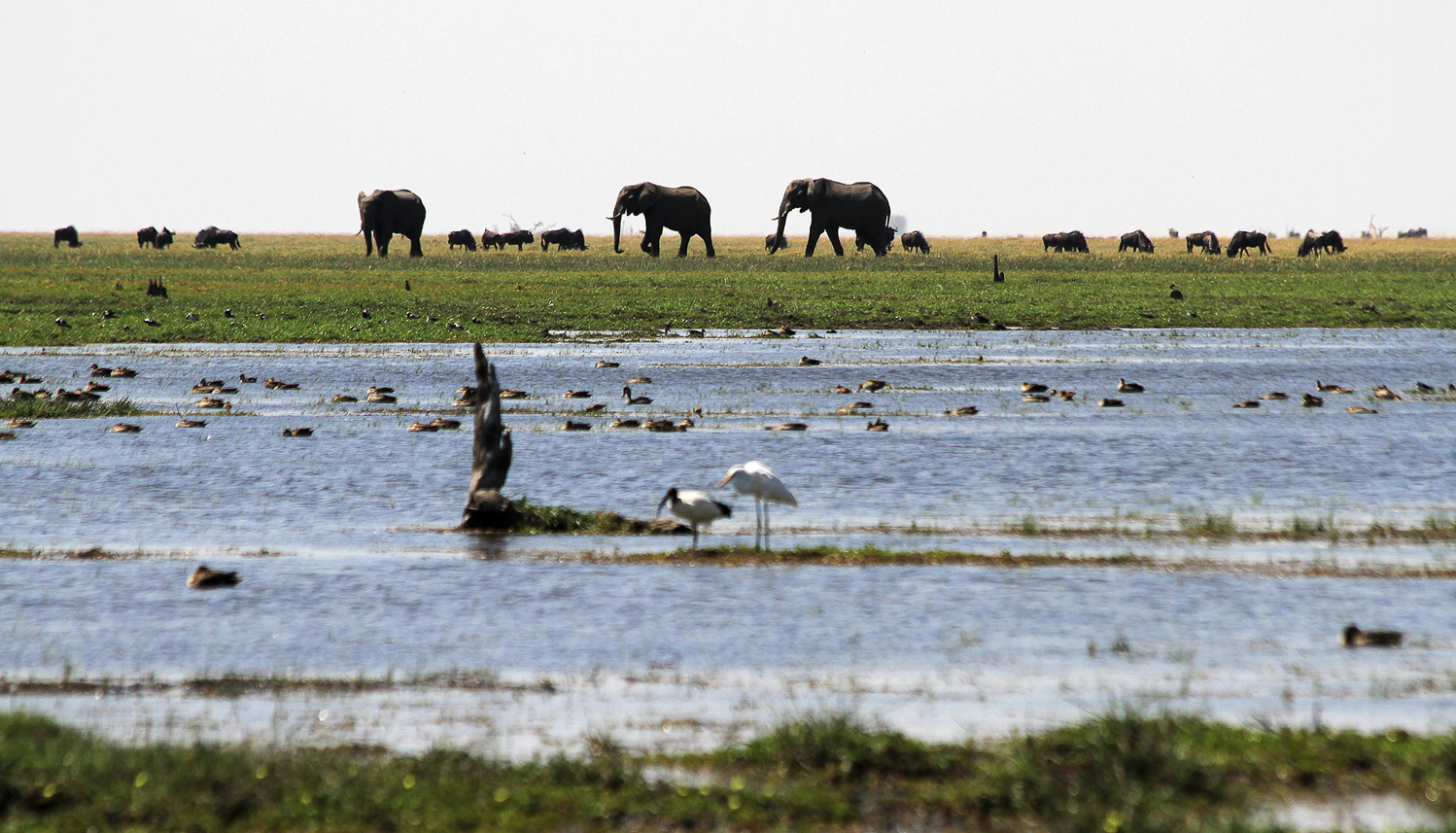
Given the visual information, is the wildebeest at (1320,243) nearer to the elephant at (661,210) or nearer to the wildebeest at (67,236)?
the elephant at (661,210)

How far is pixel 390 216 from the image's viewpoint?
97250mm

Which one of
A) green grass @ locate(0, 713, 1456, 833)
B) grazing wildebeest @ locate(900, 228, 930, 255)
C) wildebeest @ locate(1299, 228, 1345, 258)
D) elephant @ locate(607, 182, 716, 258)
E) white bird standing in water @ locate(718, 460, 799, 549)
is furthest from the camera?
grazing wildebeest @ locate(900, 228, 930, 255)

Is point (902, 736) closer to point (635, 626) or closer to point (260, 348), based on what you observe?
point (635, 626)

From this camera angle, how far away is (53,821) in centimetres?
831

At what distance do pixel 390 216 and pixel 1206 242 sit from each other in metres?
59.2

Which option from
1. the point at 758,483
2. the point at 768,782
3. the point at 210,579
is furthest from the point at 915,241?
the point at 768,782

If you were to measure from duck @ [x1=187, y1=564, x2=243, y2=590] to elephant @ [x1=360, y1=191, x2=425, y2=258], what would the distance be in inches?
3227

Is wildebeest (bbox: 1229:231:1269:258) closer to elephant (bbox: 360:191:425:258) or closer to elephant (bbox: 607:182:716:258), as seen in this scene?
elephant (bbox: 607:182:716:258)

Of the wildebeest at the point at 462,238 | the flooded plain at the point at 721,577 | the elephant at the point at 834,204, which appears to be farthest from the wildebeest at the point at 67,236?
the flooded plain at the point at 721,577

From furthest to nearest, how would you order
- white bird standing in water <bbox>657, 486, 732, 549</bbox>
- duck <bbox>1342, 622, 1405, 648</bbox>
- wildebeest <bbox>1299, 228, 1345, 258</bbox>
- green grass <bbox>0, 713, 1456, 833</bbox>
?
wildebeest <bbox>1299, 228, 1345, 258</bbox> → white bird standing in water <bbox>657, 486, 732, 549</bbox> → duck <bbox>1342, 622, 1405, 648</bbox> → green grass <bbox>0, 713, 1456, 833</bbox>

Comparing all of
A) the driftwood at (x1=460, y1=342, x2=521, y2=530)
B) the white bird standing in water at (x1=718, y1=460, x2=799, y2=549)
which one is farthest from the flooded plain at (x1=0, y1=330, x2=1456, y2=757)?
the white bird standing in water at (x1=718, y1=460, x2=799, y2=549)

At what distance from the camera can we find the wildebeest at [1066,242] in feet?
386

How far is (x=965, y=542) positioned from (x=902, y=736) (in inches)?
317

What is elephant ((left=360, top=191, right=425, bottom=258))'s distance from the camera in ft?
315
